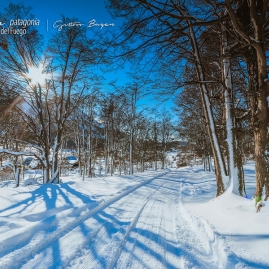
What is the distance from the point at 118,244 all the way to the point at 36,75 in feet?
36.7

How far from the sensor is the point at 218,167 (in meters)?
6.19

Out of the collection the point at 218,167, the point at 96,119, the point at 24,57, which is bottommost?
the point at 218,167

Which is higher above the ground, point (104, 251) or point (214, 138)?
point (214, 138)

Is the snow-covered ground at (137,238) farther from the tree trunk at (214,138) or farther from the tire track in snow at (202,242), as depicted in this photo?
the tree trunk at (214,138)

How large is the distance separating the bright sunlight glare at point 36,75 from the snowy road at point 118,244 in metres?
9.32

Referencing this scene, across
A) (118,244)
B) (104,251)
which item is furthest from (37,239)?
(118,244)

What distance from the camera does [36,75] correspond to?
435 inches

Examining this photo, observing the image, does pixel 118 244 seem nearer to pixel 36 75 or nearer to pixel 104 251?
pixel 104 251

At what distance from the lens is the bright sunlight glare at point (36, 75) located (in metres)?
10.8

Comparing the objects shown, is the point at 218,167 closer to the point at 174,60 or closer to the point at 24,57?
the point at 174,60

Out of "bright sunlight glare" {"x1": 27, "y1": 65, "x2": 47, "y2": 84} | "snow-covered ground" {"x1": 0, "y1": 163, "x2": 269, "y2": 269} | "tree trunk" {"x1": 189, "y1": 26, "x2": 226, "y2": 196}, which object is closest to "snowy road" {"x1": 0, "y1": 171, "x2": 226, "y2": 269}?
"snow-covered ground" {"x1": 0, "y1": 163, "x2": 269, "y2": 269}

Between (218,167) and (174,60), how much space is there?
12.8 ft

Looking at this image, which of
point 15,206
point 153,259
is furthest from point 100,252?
point 15,206

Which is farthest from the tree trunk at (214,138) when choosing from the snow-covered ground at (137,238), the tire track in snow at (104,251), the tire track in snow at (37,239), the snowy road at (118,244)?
the tire track in snow at (37,239)
